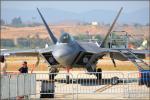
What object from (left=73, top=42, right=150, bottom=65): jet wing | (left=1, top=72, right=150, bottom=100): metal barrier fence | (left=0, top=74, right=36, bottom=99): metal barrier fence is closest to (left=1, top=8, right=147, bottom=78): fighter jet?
(left=73, top=42, right=150, bottom=65): jet wing

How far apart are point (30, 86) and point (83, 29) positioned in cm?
16505

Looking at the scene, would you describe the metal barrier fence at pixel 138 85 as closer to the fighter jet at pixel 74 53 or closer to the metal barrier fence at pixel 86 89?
the metal barrier fence at pixel 86 89

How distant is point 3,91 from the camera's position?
15.7 metres

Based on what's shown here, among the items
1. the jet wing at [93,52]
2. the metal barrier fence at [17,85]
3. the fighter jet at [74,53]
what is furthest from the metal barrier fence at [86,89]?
the jet wing at [93,52]

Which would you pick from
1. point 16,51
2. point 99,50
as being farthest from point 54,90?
point 16,51

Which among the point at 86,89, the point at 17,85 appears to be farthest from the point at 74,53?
the point at 17,85

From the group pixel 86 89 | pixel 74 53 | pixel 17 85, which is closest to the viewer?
pixel 17 85

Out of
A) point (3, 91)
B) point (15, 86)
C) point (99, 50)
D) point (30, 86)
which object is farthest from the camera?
point (99, 50)

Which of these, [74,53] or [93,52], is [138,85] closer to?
[74,53]

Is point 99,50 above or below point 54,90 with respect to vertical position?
above

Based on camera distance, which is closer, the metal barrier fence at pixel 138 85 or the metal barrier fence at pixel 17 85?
the metal barrier fence at pixel 17 85

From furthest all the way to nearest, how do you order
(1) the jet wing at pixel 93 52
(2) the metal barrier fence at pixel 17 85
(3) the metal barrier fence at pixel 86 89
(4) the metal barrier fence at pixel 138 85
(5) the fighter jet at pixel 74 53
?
1. (1) the jet wing at pixel 93 52
2. (5) the fighter jet at pixel 74 53
3. (4) the metal barrier fence at pixel 138 85
4. (3) the metal barrier fence at pixel 86 89
5. (2) the metal barrier fence at pixel 17 85

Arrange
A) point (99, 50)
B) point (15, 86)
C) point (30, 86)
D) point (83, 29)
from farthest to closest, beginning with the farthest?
point (83, 29) → point (99, 50) → point (30, 86) → point (15, 86)

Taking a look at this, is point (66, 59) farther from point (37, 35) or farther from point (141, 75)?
point (37, 35)
